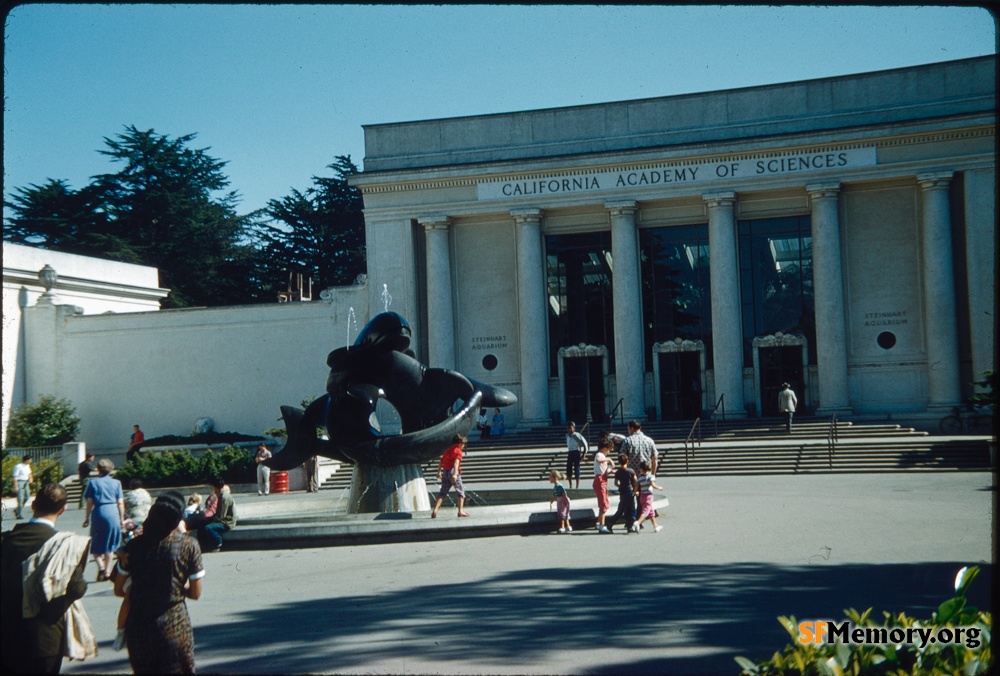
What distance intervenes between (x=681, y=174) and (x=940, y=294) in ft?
31.3

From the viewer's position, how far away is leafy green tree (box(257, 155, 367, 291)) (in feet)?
184

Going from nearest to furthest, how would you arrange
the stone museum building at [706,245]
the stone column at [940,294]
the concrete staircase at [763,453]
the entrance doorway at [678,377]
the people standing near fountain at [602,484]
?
1. the people standing near fountain at [602,484]
2. the concrete staircase at [763,453]
3. the stone column at [940,294]
4. the stone museum building at [706,245]
5. the entrance doorway at [678,377]

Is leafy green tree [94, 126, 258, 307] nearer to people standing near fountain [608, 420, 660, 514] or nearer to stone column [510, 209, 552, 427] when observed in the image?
stone column [510, 209, 552, 427]

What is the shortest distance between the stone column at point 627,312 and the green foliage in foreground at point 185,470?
43.9ft

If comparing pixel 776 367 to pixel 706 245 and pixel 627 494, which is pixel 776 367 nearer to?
pixel 706 245

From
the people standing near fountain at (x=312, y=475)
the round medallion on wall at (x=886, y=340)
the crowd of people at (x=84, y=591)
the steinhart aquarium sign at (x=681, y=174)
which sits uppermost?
the steinhart aquarium sign at (x=681, y=174)

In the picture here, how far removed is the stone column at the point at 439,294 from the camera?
37.9 m

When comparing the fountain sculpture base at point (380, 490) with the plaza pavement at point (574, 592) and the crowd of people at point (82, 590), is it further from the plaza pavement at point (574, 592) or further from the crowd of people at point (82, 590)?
the crowd of people at point (82, 590)

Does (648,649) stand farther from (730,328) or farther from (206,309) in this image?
(206,309)

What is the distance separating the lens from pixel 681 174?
36719 millimetres

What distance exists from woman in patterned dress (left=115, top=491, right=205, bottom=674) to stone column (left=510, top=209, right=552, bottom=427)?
31.1 meters

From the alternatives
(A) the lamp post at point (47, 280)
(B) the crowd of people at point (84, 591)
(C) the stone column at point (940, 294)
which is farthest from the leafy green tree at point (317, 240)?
(B) the crowd of people at point (84, 591)

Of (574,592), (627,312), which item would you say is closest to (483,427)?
(627,312)

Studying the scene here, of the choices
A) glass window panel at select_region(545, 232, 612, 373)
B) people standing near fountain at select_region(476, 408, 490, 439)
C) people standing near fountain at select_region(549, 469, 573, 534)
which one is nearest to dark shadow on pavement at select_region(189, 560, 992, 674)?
people standing near fountain at select_region(549, 469, 573, 534)
